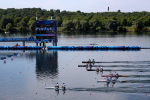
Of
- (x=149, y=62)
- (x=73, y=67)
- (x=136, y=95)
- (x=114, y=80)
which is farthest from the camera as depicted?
(x=149, y=62)

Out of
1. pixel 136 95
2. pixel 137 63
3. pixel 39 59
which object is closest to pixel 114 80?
pixel 136 95

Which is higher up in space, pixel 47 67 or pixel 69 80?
pixel 47 67

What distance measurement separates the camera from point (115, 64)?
91.6 m

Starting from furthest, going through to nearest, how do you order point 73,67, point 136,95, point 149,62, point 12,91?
point 149,62
point 73,67
point 12,91
point 136,95

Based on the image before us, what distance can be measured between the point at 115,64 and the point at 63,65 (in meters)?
20.6

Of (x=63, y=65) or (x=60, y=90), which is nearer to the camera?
(x=60, y=90)

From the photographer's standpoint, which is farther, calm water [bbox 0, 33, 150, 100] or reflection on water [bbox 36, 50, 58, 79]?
reflection on water [bbox 36, 50, 58, 79]

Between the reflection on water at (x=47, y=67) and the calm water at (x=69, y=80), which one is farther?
the reflection on water at (x=47, y=67)

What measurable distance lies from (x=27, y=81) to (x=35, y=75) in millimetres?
7056

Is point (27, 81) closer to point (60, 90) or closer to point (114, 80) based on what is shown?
point (60, 90)

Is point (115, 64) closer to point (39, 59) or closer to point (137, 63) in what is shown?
point (137, 63)

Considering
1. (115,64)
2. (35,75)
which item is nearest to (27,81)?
(35,75)

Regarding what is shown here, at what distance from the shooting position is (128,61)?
3829 inches

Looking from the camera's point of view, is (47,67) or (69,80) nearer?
(69,80)
